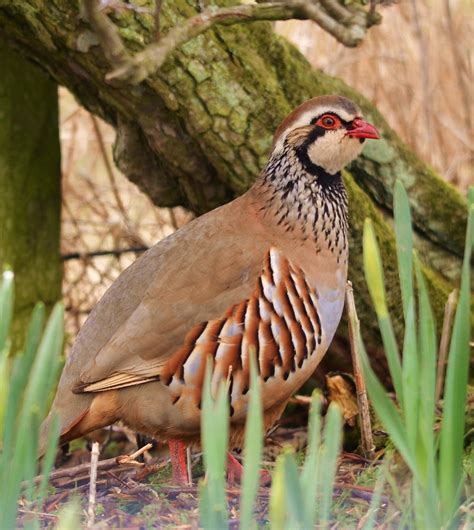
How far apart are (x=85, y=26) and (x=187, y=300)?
1257 mm

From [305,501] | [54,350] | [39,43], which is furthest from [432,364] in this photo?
[39,43]

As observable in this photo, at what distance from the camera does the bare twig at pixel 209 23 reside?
3.17 meters

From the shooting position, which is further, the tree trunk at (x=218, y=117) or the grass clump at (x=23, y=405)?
the tree trunk at (x=218, y=117)

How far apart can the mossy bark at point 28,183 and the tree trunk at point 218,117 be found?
1.63ft

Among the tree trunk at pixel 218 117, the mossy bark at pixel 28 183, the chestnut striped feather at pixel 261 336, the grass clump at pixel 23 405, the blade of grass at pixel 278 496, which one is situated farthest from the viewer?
the mossy bark at pixel 28 183

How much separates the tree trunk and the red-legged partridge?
519 millimetres

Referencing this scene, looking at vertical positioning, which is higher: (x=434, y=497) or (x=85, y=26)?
(x=85, y=26)

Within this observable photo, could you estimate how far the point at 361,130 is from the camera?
3.66 m

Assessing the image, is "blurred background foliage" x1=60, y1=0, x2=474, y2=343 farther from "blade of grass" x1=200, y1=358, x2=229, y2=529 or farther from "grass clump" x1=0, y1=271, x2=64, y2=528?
"blade of grass" x1=200, y1=358, x2=229, y2=529

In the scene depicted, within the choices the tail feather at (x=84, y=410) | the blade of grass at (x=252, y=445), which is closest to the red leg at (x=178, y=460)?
the tail feather at (x=84, y=410)

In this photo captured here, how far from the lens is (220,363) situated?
11.2 feet

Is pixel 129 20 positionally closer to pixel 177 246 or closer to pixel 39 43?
pixel 39 43

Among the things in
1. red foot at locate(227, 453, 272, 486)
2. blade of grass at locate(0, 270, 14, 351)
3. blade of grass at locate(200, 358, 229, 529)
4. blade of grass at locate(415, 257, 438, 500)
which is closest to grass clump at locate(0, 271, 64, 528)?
blade of grass at locate(0, 270, 14, 351)

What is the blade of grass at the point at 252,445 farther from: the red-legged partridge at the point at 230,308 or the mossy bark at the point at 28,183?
the mossy bark at the point at 28,183
